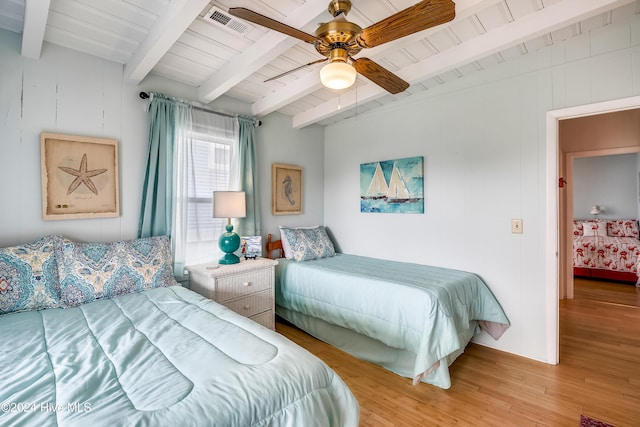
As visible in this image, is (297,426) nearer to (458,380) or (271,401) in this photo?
(271,401)

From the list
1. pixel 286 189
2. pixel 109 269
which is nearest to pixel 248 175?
pixel 286 189

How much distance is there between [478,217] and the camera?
277 cm

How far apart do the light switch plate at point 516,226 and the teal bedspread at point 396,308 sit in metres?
0.52

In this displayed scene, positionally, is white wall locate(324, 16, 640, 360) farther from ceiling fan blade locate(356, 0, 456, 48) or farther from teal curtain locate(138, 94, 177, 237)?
teal curtain locate(138, 94, 177, 237)

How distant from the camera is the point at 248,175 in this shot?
3178mm

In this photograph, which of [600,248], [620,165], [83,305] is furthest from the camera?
[620,165]

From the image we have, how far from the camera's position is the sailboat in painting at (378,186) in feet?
11.3

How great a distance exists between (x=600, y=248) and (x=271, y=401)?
21.1ft

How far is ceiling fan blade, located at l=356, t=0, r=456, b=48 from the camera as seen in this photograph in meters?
1.28

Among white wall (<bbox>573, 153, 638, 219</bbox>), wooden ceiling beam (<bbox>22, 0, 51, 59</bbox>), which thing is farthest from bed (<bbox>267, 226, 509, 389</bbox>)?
white wall (<bbox>573, 153, 638, 219</bbox>)

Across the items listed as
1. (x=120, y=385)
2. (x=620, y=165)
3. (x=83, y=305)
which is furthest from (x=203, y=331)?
(x=620, y=165)

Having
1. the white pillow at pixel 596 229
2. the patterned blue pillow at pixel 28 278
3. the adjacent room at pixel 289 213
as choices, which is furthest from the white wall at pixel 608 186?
the patterned blue pillow at pixel 28 278

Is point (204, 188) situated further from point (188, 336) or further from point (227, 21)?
point (188, 336)

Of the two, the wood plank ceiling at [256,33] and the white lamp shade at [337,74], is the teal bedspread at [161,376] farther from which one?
the wood plank ceiling at [256,33]
